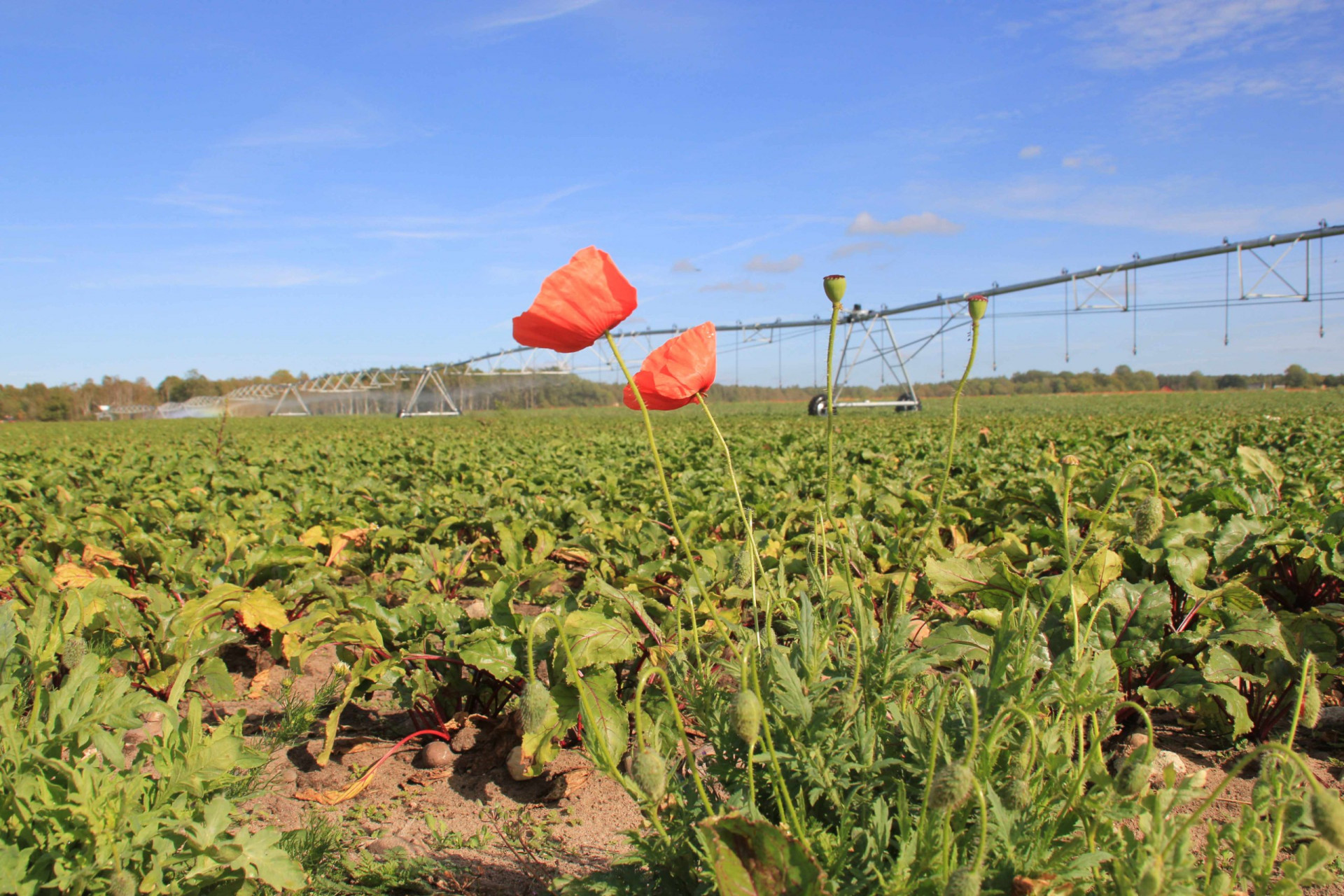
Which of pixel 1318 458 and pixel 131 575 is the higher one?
pixel 1318 458

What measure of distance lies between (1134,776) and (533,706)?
0.89 m

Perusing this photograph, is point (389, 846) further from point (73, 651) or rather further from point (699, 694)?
point (699, 694)

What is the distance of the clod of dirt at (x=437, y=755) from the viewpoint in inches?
100

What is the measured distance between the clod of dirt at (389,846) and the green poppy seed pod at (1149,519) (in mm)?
1840

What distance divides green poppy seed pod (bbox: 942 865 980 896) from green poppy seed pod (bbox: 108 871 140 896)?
1.33 meters

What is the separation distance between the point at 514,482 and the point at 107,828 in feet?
14.7

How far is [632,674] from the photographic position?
8.32 feet

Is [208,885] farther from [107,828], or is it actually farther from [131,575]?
[131,575]

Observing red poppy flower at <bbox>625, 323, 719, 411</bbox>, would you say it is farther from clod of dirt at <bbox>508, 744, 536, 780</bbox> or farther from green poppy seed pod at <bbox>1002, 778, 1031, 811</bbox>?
clod of dirt at <bbox>508, 744, 536, 780</bbox>

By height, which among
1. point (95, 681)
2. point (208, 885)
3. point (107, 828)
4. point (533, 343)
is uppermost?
point (533, 343)

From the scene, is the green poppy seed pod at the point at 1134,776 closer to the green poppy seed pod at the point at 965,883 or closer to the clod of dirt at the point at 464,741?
the green poppy seed pod at the point at 965,883

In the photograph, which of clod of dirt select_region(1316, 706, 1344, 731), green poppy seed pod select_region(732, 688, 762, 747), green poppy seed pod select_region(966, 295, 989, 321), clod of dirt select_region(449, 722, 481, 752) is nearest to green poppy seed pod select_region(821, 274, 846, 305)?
green poppy seed pod select_region(966, 295, 989, 321)

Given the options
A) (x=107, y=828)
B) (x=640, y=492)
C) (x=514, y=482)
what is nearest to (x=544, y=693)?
(x=107, y=828)

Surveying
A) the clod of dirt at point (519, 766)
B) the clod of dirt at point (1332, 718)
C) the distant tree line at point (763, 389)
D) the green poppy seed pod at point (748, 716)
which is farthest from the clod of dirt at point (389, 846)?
the distant tree line at point (763, 389)
